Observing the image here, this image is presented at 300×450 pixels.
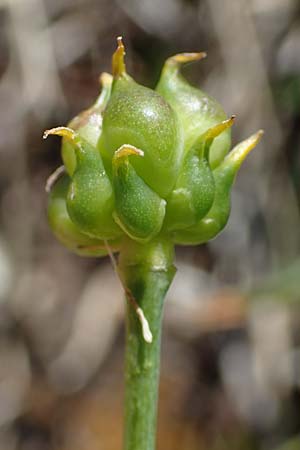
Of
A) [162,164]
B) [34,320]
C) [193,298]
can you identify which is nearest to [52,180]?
[162,164]

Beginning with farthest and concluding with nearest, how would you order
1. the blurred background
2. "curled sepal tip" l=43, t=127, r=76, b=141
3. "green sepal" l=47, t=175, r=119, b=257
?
the blurred background < "green sepal" l=47, t=175, r=119, b=257 < "curled sepal tip" l=43, t=127, r=76, b=141

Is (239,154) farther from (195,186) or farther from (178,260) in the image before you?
(178,260)

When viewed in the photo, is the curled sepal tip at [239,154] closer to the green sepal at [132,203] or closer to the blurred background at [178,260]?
the green sepal at [132,203]

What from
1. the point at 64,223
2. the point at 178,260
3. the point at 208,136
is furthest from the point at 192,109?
the point at 178,260

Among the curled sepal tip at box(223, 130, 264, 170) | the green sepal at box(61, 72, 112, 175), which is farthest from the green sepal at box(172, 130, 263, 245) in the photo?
the green sepal at box(61, 72, 112, 175)

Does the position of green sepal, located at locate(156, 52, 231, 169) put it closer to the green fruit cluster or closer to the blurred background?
the green fruit cluster

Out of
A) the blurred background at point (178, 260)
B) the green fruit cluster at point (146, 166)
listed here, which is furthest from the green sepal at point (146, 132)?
the blurred background at point (178, 260)
